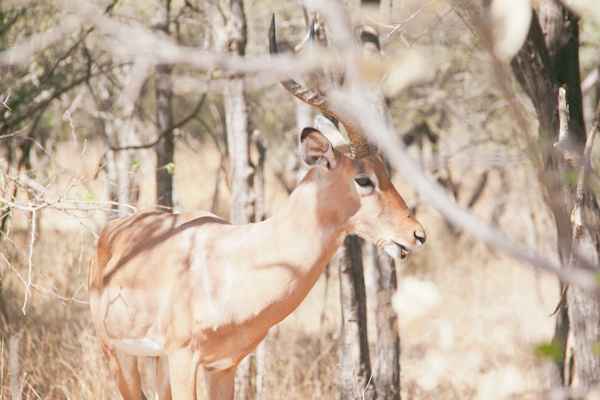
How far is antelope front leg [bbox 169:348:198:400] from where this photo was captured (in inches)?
126

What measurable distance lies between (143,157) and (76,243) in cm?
282

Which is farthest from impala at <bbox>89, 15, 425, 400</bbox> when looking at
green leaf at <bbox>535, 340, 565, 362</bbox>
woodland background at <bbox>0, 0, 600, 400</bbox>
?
green leaf at <bbox>535, 340, 565, 362</bbox>

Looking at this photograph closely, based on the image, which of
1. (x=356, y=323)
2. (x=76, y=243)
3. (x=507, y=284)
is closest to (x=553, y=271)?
(x=356, y=323)

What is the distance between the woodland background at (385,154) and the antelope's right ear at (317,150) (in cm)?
36

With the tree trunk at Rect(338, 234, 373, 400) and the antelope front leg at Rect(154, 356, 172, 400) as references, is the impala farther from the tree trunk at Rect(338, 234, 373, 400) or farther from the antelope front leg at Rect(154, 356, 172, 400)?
the tree trunk at Rect(338, 234, 373, 400)

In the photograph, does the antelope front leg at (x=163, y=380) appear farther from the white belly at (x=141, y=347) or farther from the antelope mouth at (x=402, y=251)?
the antelope mouth at (x=402, y=251)

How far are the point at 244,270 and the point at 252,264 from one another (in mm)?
56

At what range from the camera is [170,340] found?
3.25m

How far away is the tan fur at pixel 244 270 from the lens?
10.5ft

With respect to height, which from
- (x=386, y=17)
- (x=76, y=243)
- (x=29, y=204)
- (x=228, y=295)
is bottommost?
(x=228, y=295)

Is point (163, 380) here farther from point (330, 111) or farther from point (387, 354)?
point (330, 111)

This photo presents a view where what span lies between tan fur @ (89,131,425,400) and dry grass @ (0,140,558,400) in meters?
0.52

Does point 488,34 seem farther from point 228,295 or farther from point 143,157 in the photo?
point 143,157

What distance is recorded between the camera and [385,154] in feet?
14.5
